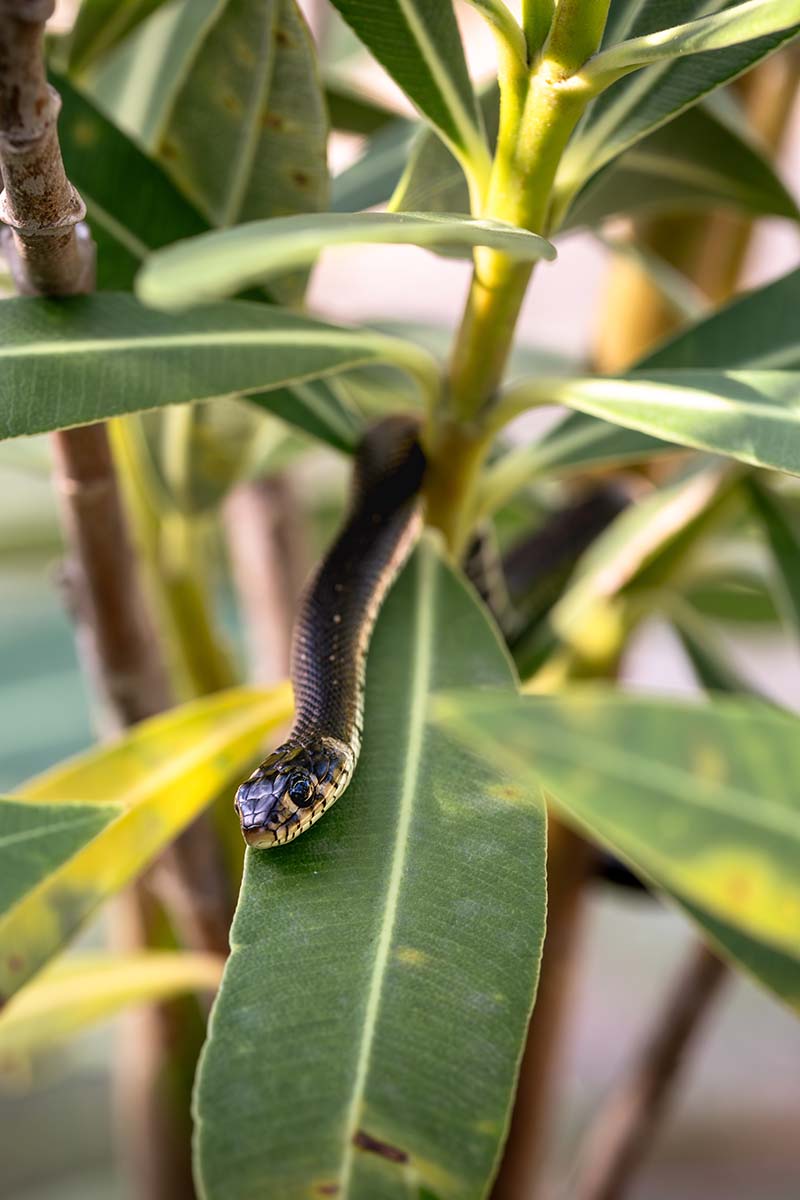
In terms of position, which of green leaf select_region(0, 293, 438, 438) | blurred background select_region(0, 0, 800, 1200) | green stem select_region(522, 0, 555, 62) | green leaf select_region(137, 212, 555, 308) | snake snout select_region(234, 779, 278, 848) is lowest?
blurred background select_region(0, 0, 800, 1200)

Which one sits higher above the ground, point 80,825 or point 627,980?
point 80,825

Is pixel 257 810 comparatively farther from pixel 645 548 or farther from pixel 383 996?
pixel 645 548

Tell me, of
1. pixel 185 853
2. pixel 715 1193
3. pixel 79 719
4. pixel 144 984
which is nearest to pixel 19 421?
pixel 185 853

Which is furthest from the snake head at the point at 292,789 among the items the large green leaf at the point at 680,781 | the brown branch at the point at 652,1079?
the brown branch at the point at 652,1079

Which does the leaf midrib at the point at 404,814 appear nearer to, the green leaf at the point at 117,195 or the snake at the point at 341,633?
the snake at the point at 341,633

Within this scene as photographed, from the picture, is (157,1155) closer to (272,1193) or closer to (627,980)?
(272,1193)

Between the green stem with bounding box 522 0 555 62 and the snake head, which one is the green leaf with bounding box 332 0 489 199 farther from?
the snake head

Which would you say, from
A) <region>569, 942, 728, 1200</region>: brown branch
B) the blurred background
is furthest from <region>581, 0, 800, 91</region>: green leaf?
the blurred background
